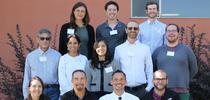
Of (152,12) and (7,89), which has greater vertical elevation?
(152,12)

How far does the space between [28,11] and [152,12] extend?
10.1 ft

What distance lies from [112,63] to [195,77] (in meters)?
2.45

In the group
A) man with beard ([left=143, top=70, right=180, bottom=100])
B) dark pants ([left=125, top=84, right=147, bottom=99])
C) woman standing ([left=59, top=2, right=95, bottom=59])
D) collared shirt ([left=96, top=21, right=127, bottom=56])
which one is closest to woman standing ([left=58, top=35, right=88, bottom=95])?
woman standing ([left=59, top=2, right=95, bottom=59])

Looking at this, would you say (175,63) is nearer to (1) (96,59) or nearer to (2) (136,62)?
(2) (136,62)

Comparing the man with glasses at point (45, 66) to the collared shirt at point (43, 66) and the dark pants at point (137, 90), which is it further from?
the dark pants at point (137, 90)

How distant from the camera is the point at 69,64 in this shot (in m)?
7.02

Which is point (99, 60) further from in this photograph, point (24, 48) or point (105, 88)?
point (24, 48)

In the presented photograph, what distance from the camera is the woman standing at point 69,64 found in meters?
6.97

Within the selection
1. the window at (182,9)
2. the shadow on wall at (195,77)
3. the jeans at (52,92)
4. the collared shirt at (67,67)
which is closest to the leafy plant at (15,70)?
the shadow on wall at (195,77)

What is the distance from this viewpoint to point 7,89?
358 inches

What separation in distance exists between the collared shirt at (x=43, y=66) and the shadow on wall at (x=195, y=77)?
1.81 m

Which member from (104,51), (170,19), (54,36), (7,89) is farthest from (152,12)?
(7,89)

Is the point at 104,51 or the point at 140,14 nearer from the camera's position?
the point at 104,51

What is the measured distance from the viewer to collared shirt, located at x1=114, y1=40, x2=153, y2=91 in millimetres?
6973
